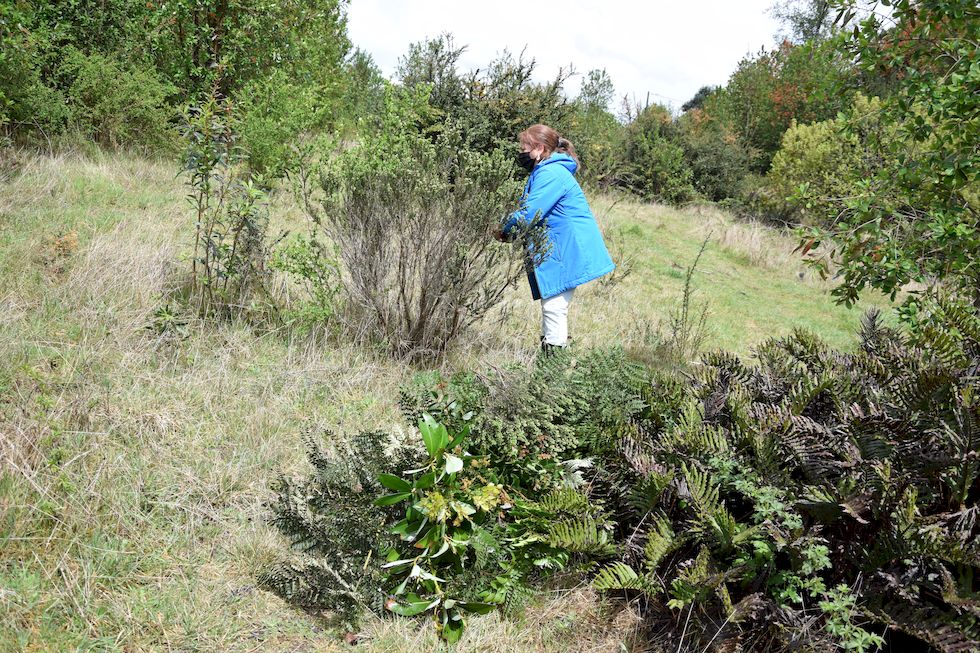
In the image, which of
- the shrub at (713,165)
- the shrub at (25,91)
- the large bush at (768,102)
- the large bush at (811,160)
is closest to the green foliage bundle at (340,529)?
the shrub at (25,91)

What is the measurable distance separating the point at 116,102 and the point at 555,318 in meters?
5.90

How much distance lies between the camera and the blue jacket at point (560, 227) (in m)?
4.49

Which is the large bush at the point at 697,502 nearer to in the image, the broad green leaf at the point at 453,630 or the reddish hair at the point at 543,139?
the broad green leaf at the point at 453,630

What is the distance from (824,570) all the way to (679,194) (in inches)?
610

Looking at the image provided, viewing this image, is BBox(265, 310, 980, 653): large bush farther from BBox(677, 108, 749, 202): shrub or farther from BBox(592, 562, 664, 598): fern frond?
BBox(677, 108, 749, 202): shrub

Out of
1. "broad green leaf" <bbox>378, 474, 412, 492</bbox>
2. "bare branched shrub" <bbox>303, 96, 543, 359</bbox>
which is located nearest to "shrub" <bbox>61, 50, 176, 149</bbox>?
"bare branched shrub" <bbox>303, 96, 543, 359</bbox>

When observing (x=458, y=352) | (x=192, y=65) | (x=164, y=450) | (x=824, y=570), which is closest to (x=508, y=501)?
(x=824, y=570)

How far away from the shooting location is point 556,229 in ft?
15.0

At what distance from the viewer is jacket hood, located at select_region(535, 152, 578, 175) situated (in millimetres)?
4562

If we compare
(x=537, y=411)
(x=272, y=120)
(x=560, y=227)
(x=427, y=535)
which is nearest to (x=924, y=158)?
(x=560, y=227)

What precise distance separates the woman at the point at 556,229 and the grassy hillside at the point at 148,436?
0.53 m

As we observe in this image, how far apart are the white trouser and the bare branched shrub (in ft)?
0.97

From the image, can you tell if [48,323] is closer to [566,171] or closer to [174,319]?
[174,319]

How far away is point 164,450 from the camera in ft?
10.4
